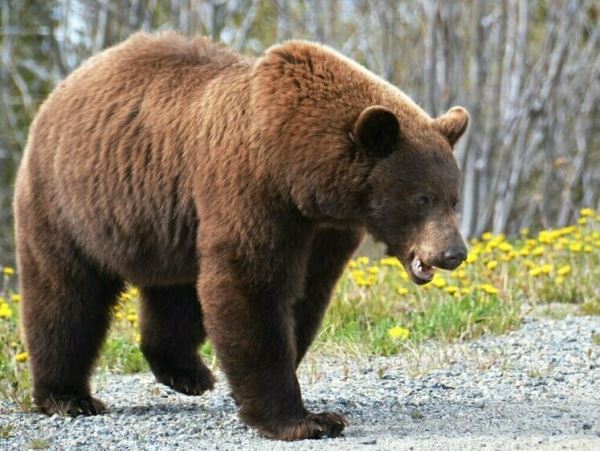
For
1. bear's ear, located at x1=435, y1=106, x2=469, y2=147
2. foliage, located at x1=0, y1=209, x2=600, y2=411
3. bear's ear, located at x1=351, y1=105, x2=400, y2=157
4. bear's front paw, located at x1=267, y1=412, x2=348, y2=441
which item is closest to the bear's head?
bear's ear, located at x1=351, y1=105, x2=400, y2=157

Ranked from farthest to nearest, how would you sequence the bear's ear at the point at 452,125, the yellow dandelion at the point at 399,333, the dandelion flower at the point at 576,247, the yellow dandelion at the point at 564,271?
the dandelion flower at the point at 576,247, the yellow dandelion at the point at 564,271, the yellow dandelion at the point at 399,333, the bear's ear at the point at 452,125

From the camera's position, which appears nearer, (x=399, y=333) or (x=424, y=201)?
(x=424, y=201)

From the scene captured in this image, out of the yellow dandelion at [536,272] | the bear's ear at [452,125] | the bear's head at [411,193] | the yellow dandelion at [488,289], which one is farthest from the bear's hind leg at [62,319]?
the yellow dandelion at [536,272]

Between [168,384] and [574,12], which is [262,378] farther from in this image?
[574,12]

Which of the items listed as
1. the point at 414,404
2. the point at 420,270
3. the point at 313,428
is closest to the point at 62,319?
the point at 313,428

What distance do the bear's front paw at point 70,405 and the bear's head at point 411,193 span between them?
2.01 metres

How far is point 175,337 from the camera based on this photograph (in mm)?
7023

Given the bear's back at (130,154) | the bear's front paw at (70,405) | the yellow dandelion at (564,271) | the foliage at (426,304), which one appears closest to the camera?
the bear's back at (130,154)

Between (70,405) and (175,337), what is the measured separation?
813mm

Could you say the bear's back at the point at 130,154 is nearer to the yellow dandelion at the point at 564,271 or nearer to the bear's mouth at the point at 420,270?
the bear's mouth at the point at 420,270

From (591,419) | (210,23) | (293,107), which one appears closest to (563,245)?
(591,419)

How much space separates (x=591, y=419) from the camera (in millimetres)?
5934

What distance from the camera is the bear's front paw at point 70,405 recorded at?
6.50m

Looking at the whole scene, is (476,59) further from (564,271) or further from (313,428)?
(313,428)
